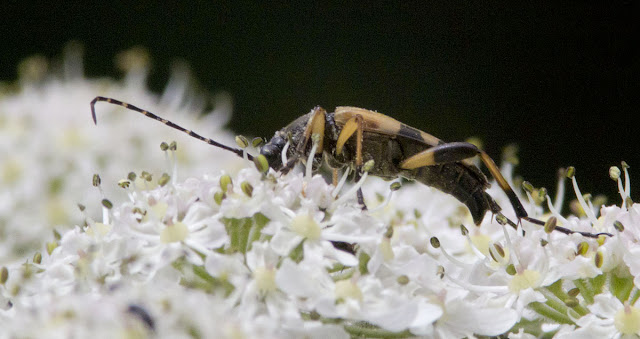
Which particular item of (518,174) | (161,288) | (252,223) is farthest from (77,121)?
(518,174)

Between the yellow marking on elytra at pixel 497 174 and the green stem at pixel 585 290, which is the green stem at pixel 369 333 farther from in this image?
the yellow marking on elytra at pixel 497 174

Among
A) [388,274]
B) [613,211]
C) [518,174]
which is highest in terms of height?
[613,211]

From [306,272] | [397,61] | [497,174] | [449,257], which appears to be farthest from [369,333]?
[397,61]

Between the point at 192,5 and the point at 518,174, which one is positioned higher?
the point at 192,5

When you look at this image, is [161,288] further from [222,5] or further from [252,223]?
[222,5]

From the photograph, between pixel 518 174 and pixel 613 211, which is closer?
pixel 613 211

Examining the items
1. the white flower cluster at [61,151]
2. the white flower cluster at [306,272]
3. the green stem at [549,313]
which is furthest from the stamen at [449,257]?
the white flower cluster at [61,151]

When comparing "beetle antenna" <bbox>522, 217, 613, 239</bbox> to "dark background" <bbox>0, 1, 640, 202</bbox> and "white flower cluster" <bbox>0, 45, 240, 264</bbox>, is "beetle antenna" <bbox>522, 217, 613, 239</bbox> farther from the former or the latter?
"dark background" <bbox>0, 1, 640, 202</bbox>
